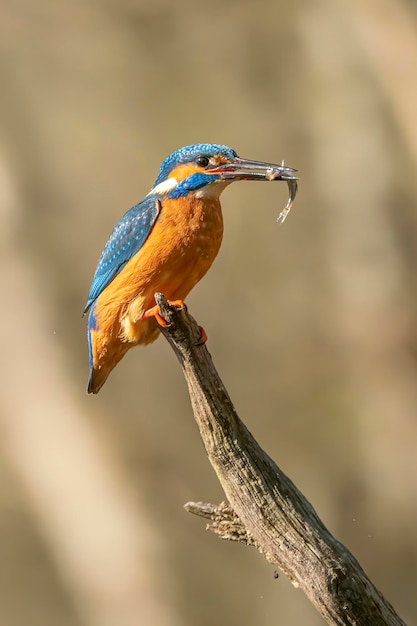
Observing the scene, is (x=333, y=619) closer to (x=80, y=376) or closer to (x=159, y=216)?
(x=159, y=216)

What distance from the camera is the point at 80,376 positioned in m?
6.11

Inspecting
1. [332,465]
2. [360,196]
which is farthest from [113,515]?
[360,196]

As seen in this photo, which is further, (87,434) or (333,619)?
(87,434)

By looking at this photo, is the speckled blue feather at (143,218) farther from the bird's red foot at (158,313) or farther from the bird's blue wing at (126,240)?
the bird's red foot at (158,313)

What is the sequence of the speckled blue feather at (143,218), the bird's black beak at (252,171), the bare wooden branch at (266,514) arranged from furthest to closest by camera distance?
the speckled blue feather at (143,218)
the bird's black beak at (252,171)
the bare wooden branch at (266,514)

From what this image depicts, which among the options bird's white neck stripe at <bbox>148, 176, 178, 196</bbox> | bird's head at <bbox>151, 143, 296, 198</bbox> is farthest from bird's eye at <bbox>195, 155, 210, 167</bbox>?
bird's white neck stripe at <bbox>148, 176, 178, 196</bbox>

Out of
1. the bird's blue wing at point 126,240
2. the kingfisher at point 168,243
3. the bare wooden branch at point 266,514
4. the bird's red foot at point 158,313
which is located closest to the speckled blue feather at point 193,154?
the kingfisher at point 168,243

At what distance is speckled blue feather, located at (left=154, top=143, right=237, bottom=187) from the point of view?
3.14 m

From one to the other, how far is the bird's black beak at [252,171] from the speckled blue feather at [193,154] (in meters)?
0.05

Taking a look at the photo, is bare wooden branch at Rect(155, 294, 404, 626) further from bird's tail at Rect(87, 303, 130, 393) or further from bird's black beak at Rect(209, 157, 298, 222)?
bird's black beak at Rect(209, 157, 298, 222)

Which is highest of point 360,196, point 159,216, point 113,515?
point 360,196

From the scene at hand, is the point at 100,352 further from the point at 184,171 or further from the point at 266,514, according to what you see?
the point at 266,514

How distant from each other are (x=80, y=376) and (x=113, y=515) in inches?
37.7

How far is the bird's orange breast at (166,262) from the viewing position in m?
3.01
